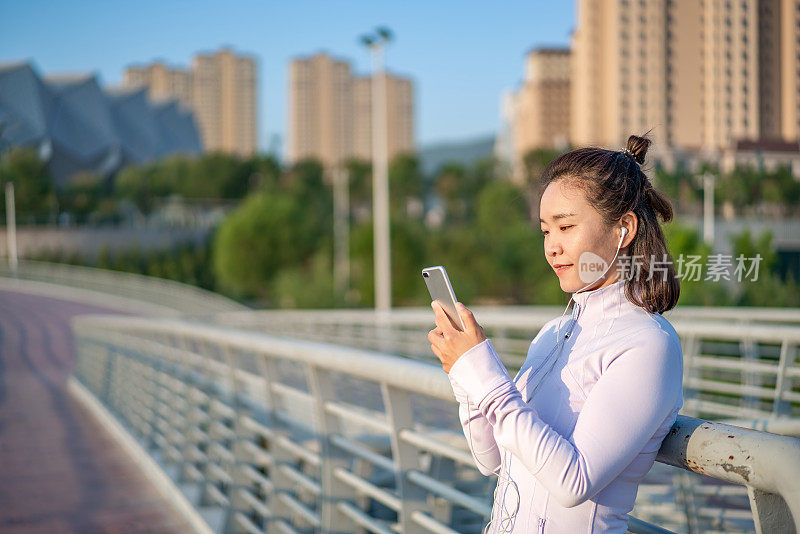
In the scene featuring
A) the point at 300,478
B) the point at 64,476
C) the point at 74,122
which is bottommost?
the point at 64,476

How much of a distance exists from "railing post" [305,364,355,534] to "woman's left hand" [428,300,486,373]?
1.55 m

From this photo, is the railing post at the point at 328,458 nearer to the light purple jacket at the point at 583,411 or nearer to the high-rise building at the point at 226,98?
the light purple jacket at the point at 583,411

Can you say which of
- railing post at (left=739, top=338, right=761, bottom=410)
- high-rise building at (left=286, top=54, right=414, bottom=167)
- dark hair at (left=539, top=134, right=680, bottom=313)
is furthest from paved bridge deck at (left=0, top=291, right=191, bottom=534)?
high-rise building at (left=286, top=54, right=414, bottom=167)

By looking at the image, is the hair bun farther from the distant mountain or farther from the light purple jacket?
the distant mountain

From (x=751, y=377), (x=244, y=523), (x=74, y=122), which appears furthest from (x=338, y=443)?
(x=74, y=122)

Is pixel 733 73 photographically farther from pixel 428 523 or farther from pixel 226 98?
pixel 226 98

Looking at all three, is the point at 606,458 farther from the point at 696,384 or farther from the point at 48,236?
the point at 48,236

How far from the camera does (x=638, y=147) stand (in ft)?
5.16

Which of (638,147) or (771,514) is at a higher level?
(638,147)

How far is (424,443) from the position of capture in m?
2.31

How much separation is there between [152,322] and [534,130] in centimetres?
14301

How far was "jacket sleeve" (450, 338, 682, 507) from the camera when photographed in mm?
1342

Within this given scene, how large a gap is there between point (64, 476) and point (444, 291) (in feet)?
19.0

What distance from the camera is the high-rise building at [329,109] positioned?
6225 inches
